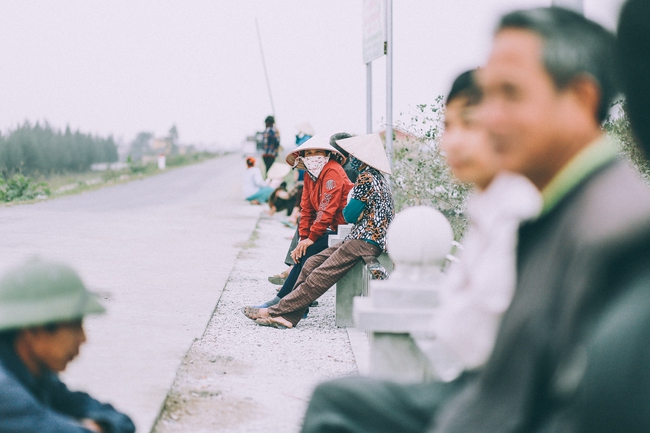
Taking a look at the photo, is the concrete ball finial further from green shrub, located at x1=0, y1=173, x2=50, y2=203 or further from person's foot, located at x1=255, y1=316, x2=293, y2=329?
green shrub, located at x1=0, y1=173, x2=50, y2=203

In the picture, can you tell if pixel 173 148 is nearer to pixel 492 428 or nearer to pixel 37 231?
pixel 37 231

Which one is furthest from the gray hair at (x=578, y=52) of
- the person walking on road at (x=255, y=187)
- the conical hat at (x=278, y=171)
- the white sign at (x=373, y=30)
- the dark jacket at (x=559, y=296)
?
the person walking on road at (x=255, y=187)

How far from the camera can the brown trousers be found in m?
5.35

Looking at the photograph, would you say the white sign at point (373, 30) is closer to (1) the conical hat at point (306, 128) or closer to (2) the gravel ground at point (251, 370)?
(2) the gravel ground at point (251, 370)

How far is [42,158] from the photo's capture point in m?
31.8

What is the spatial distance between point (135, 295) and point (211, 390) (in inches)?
106

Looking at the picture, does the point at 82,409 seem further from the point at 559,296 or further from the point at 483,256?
the point at 559,296

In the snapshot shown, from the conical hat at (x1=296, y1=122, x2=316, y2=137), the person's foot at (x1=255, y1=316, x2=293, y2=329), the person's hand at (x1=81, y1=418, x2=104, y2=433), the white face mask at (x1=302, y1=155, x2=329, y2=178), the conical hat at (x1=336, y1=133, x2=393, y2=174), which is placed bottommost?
the conical hat at (x1=296, y1=122, x2=316, y2=137)

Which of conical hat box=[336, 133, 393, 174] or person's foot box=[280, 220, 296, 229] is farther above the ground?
conical hat box=[336, 133, 393, 174]

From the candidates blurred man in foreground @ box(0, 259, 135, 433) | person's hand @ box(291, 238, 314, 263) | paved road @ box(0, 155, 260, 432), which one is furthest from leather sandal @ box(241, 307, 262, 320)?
blurred man in foreground @ box(0, 259, 135, 433)

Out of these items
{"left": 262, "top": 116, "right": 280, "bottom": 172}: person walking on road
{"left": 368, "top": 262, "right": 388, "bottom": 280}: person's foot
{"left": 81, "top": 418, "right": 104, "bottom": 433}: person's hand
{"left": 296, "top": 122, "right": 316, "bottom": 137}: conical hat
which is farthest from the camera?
{"left": 262, "top": 116, "right": 280, "bottom": 172}: person walking on road

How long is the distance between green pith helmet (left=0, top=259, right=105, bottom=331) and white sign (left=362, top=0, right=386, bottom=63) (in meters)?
5.08

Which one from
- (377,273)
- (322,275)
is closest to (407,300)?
(377,273)

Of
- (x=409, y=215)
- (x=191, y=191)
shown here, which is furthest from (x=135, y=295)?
(x=191, y=191)
